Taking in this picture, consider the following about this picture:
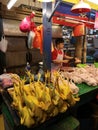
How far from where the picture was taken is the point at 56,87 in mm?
1726

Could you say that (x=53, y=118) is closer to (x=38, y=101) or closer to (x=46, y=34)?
(x=38, y=101)

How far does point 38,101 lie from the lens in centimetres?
147

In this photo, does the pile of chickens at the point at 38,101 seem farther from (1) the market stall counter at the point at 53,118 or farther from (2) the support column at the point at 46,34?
(2) the support column at the point at 46,34

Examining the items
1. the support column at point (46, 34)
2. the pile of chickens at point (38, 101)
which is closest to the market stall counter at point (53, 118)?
the pile of chickens at point (38, 101)

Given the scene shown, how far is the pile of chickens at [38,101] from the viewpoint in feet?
4.50

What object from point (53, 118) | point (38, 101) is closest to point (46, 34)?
point (38, 101)

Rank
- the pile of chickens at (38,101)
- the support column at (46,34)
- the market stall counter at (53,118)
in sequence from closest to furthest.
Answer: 1. the pile of chickens at (38,101)
2. the market stall counter at (53,118)
3. the support column at (46,34)

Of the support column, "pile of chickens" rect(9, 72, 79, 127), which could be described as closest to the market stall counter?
"pile of chickens" rect(9, 72, 79, 127)

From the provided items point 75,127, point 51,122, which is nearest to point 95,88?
point 75,127

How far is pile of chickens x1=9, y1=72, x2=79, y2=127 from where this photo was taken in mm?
1370

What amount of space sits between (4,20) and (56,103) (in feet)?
9.52

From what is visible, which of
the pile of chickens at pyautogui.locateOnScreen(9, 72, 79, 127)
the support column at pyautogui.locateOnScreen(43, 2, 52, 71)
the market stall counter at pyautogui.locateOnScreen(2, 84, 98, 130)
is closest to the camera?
the pile of chickens at pyautogui.locateOnScreen(9, 72, 79, 127)

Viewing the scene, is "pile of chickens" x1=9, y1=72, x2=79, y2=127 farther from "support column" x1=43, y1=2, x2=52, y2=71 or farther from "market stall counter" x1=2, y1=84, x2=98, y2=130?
"support column" x1=43, y1=2, x2=52, y2=71

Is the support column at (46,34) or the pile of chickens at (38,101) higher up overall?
the support column at (46,34)
